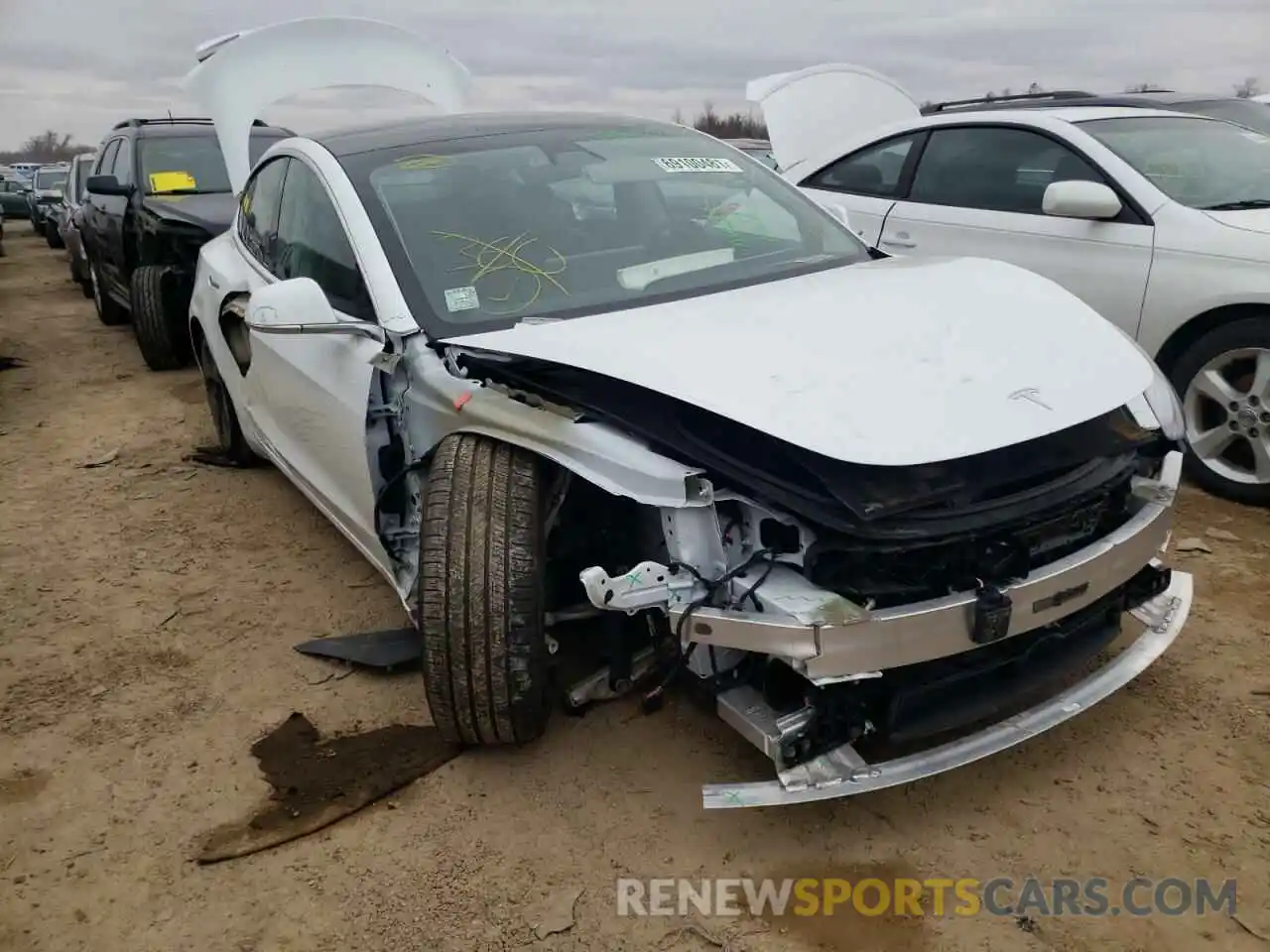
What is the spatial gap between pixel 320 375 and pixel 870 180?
3581 mm

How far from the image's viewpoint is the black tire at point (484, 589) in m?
2.46

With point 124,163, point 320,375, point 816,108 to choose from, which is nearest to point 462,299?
point 320,375

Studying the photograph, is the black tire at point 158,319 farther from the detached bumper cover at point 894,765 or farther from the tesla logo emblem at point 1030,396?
the tesla logo emblem at point 1030,396

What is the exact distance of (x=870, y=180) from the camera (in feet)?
18.8

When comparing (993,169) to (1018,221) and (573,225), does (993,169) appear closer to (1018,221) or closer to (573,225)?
(1018,221)

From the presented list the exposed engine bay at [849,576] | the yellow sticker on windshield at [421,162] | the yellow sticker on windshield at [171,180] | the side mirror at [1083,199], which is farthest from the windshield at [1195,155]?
the yellow sticker on windshield at [171,180]

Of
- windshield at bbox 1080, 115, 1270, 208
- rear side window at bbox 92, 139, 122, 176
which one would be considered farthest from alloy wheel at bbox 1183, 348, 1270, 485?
rear side window at bbox 92, 139, 122, 176

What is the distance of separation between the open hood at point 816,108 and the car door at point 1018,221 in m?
0.83

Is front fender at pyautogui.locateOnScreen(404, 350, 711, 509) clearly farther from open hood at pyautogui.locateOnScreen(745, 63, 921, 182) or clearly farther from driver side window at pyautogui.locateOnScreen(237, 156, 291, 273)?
open hood at pyautogui.locateOnScreen(745, 63, 921, 182)

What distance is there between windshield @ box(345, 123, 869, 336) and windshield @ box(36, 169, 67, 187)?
23544mm

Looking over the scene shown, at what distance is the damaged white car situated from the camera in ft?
7.25

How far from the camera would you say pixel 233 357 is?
453 cm

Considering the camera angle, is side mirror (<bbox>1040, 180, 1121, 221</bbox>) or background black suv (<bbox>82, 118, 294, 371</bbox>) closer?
side mirror (<bbox>1040, 180, 1121, 221</bbox>)

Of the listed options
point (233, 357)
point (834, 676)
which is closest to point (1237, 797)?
point (834, 676)
